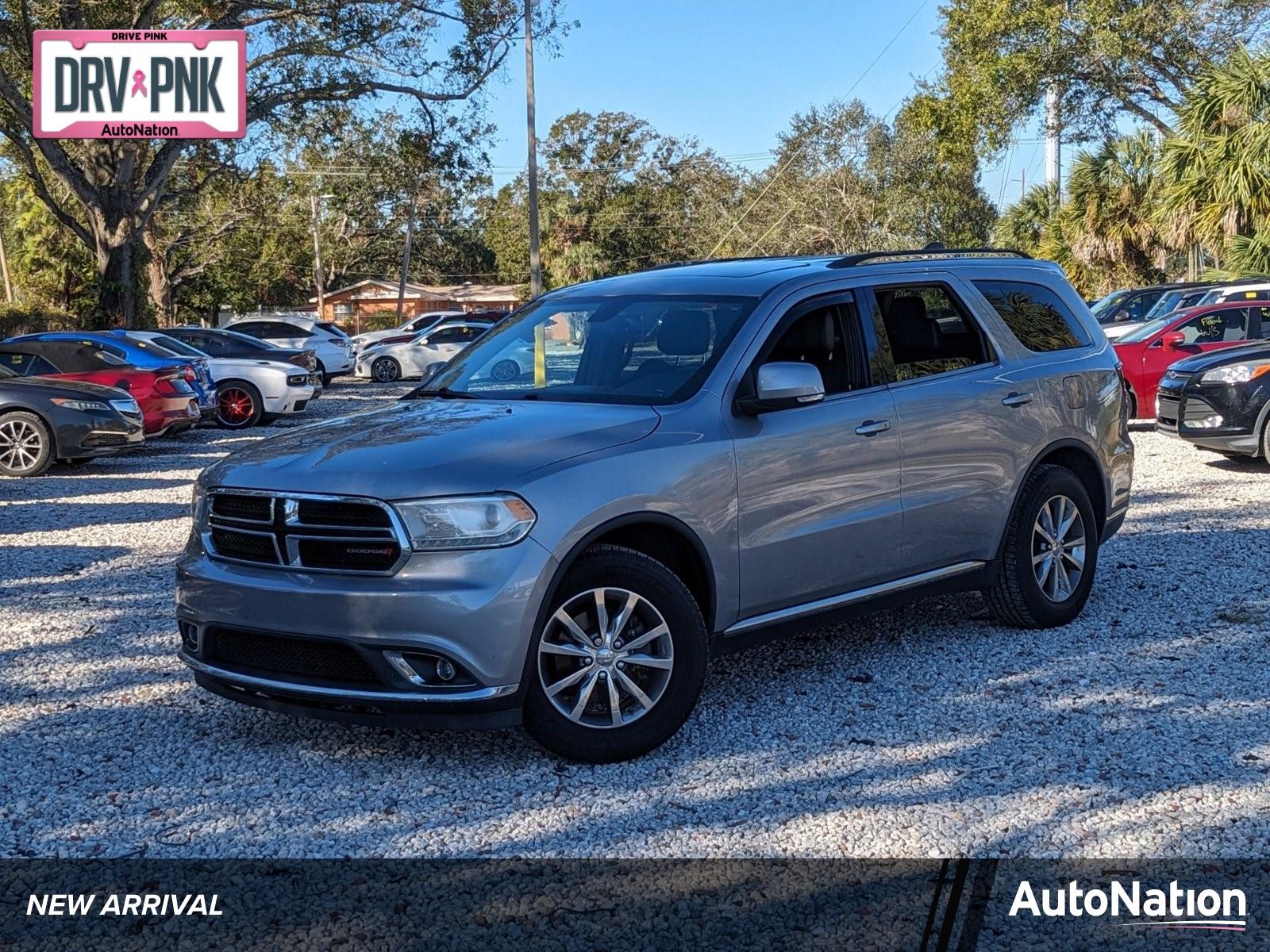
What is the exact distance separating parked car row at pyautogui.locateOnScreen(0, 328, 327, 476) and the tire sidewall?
1102 centimetres

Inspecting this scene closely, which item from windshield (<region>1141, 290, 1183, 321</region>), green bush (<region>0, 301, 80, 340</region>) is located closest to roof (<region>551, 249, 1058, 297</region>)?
windshield (<region>1141, 290, 1183, 321</region>)

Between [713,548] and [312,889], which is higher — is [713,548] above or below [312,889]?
above

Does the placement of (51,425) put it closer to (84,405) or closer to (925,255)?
(84,405)

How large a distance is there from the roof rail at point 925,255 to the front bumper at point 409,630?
2414mm

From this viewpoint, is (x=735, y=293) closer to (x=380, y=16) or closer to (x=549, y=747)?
(x=549, y=747)

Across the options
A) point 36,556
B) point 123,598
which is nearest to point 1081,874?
point 123,598

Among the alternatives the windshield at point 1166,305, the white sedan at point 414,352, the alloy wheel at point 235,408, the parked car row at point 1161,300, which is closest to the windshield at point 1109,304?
the parked car row at point 1161,300

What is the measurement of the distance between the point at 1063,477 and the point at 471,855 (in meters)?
4.04

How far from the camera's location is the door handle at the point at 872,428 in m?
6.20

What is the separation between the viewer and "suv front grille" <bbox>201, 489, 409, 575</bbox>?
5.00 m

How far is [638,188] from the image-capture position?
85875 millimetres

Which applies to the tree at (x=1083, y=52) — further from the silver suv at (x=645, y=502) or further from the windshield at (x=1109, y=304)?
the silver suv at (x=645, y=502)

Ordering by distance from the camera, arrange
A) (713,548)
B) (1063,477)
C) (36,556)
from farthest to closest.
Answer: (36,556), (1063,477), (713,548)

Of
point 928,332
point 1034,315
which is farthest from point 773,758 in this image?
point 1034,315
